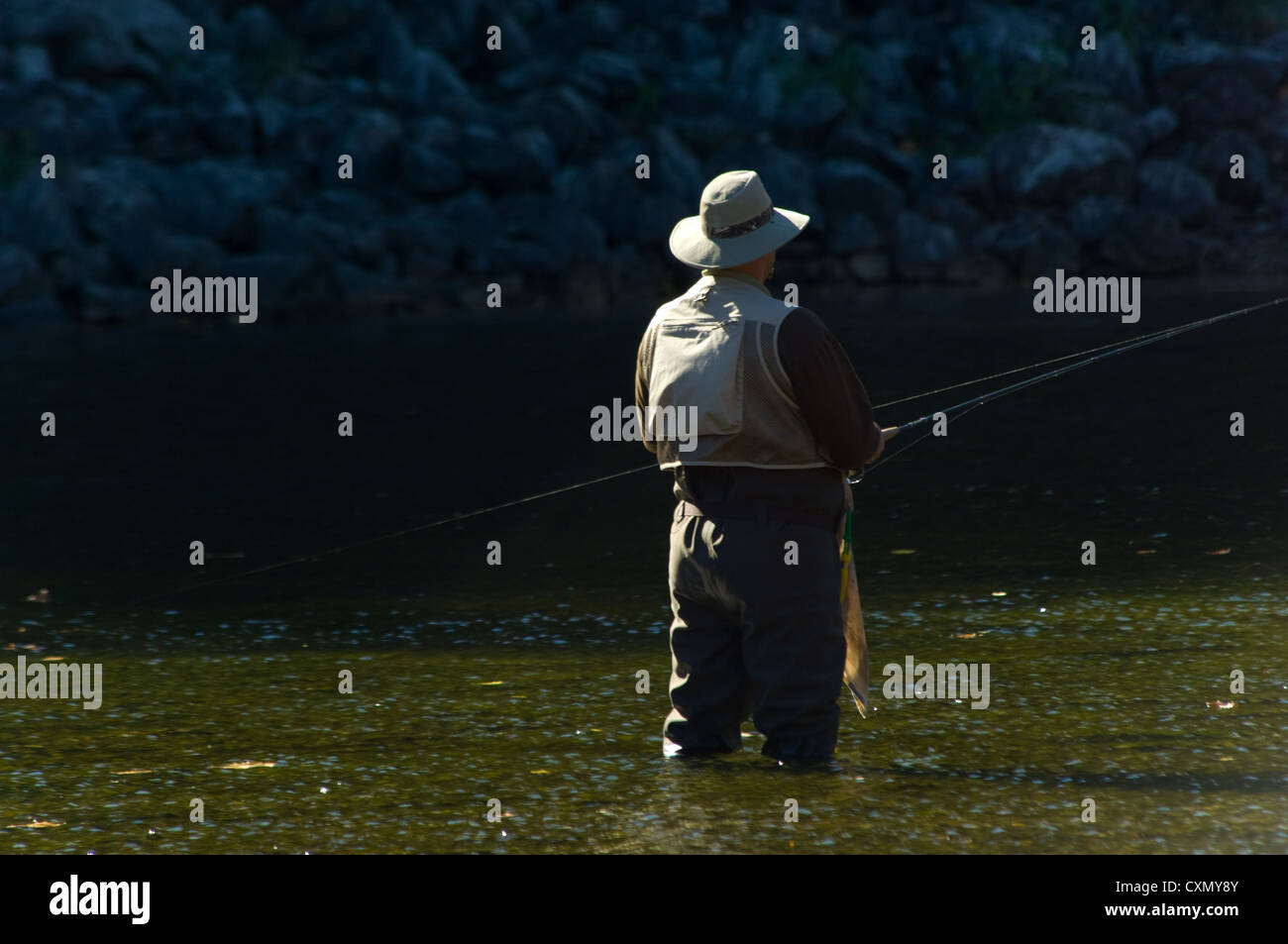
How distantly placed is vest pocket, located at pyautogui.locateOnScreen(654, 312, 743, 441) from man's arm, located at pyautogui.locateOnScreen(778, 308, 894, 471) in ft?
0.45

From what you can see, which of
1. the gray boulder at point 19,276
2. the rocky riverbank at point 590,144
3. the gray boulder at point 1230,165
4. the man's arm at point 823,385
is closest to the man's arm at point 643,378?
the man's arm at point 823,385

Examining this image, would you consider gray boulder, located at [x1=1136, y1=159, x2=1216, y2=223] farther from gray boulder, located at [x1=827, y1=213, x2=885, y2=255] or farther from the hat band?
the hat band

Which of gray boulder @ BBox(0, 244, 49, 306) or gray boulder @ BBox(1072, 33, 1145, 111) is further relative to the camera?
A: gray boulder @ BBox(1072, 33, 1145, 111)

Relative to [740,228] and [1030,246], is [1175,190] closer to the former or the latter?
[1030,246]

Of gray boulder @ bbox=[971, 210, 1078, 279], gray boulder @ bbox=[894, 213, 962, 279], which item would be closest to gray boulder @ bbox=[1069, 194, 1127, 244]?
gray boulder @ bbox=[971, 210, 1078, 279]

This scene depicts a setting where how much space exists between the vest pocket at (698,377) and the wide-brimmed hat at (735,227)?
0.58 feet

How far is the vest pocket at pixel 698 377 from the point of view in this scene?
448 cm

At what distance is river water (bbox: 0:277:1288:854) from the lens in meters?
4.38

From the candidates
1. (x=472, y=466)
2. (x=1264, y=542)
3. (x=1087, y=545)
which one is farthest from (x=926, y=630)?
(x=472, y=466)

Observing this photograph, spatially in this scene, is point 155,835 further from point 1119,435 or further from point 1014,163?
point 1014,163

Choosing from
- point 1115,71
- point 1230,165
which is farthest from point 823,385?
point 1115,71

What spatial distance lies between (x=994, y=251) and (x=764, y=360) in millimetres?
20699

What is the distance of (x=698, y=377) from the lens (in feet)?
14.9

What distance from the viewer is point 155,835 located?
4324 millimetres
